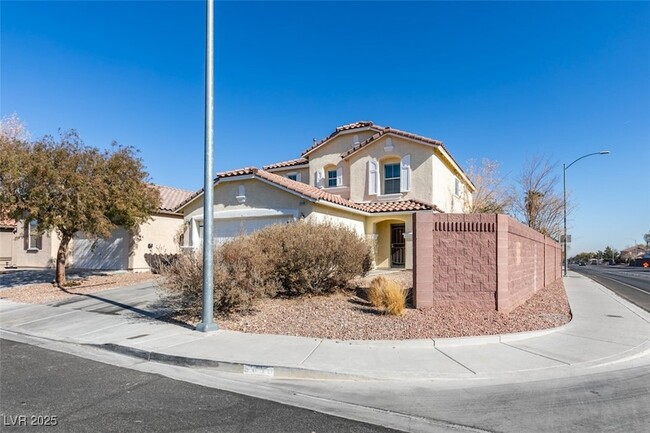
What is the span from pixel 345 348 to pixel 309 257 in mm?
4093

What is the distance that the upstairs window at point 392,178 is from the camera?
22.3 metres

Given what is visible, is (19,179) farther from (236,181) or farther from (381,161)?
(381,161)

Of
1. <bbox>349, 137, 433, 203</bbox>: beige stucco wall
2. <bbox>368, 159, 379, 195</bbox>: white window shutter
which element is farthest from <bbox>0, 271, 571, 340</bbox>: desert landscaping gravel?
<bbox>368, 159, 379, 195</bbox>: white window shutter

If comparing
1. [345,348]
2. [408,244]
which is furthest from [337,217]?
[345,348]

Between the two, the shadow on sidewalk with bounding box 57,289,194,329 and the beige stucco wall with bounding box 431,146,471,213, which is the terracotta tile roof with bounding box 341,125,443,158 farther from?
the shadow on sidewalk with bounding box 57,289,194,329

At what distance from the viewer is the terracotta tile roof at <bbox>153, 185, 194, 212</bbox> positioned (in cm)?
2331

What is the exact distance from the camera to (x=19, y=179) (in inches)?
542

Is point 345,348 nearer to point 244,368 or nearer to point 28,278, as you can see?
point 244,368

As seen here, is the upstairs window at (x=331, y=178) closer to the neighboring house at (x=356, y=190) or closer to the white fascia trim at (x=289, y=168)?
the neighboring house at (x=356, y=190)

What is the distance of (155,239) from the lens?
2189cm

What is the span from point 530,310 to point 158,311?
9.98 metres

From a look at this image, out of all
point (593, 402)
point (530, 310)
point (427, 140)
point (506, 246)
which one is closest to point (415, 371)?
point (593, 402)

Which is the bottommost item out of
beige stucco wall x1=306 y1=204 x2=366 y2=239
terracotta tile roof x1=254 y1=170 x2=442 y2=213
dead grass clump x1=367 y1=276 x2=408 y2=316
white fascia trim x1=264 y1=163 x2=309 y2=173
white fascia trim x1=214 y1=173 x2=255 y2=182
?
dead grass clump x1=367 y1=276 x2=408 y2=316

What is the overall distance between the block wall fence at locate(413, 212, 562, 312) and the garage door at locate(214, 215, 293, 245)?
7746 millimetres
